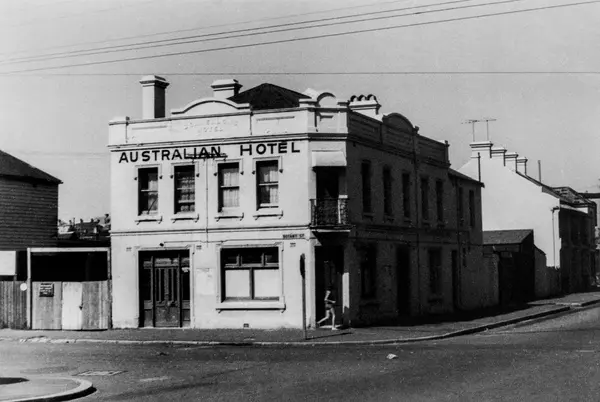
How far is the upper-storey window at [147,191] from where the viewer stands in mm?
30333

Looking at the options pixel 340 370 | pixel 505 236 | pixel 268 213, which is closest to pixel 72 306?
pixel 268 213

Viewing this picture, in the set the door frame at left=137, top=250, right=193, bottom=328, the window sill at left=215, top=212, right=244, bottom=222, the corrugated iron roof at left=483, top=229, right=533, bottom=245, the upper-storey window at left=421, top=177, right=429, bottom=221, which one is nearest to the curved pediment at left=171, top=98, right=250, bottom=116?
the window sill at left=215, top=212, right=244, bottom=222

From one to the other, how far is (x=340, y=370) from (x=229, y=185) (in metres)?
14.4

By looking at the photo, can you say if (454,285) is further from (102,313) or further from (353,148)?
(102,313)

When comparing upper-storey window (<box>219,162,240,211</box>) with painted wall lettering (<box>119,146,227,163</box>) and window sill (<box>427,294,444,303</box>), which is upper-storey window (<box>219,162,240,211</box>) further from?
window sill (<box>427,294,444,303</box>)

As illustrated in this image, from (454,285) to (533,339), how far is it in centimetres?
1594

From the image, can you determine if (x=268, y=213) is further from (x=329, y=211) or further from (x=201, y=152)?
(x=201, y=152)

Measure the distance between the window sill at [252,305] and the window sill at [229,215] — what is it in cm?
292

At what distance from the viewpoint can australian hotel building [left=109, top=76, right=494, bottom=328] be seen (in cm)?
2838

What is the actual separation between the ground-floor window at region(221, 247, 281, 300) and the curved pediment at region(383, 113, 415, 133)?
7.52m

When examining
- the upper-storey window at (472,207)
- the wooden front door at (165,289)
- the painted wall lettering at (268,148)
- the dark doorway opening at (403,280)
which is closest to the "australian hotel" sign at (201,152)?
the painted wall lettering at (268,148)

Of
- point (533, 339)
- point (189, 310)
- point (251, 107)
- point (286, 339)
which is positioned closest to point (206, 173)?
point (251, 107)

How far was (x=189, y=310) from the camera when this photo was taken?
29484mm

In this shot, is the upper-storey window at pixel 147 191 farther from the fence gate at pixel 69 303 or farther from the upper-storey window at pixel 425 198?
the upper-storey window at pixel 425 198
